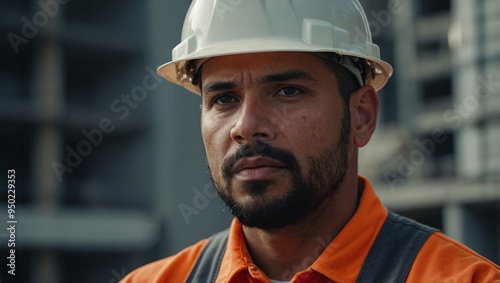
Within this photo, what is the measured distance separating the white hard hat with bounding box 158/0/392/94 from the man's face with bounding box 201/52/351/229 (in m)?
0.05

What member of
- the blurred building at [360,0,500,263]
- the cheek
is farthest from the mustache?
the blurred building at [360,0,500,263]

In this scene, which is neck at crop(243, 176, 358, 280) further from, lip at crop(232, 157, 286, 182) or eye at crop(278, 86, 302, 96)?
eye at crop(278, 86, 302, 96)

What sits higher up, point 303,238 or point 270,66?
point 270,66

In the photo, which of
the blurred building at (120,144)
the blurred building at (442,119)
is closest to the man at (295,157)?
the blurred building at (120,144)

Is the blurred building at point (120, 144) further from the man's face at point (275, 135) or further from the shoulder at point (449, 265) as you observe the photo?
the shoulder at point (449, 265)

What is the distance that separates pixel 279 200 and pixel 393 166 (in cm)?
2807

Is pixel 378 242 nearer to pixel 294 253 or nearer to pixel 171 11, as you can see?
pixel 294 253

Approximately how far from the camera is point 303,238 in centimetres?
Result: 273

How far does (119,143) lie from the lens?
25.0 metres

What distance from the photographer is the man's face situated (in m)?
2.55

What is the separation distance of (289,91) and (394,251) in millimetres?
621

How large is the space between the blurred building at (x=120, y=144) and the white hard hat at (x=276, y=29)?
18119mm

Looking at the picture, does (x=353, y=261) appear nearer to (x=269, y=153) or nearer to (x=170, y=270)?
(x=269, y=153)

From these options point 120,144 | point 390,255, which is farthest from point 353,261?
point 120,144
